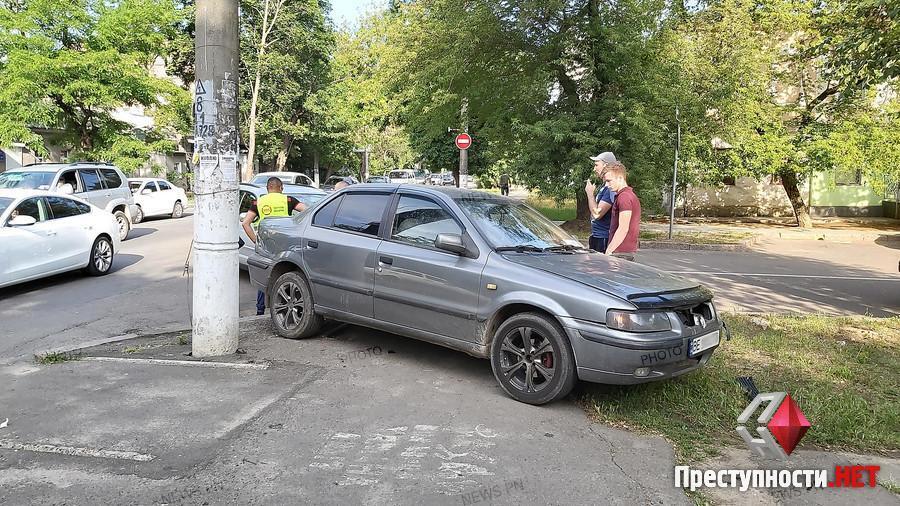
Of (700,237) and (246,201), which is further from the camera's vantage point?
Result: (700,237)

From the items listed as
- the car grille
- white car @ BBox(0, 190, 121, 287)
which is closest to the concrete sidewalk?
the car grille

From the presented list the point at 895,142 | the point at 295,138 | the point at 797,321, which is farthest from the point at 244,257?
the point at 295,138

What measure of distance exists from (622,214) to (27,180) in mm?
14227

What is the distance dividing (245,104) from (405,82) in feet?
65.0

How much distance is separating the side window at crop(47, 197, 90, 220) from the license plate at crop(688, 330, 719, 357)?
942 centimetres

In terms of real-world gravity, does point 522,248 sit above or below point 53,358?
above

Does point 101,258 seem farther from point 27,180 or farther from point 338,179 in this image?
point 338,179

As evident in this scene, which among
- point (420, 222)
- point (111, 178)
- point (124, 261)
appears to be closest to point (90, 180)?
point (111, 178)

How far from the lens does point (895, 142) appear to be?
65.0 feet

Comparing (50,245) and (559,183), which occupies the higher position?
(559,183)

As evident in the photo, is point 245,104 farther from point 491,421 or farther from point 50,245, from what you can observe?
point 491,421

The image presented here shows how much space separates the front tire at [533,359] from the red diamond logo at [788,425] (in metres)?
1.38

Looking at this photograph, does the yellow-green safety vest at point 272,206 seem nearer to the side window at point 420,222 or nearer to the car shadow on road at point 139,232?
the side window at point 420,222

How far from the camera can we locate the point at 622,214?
633cm
